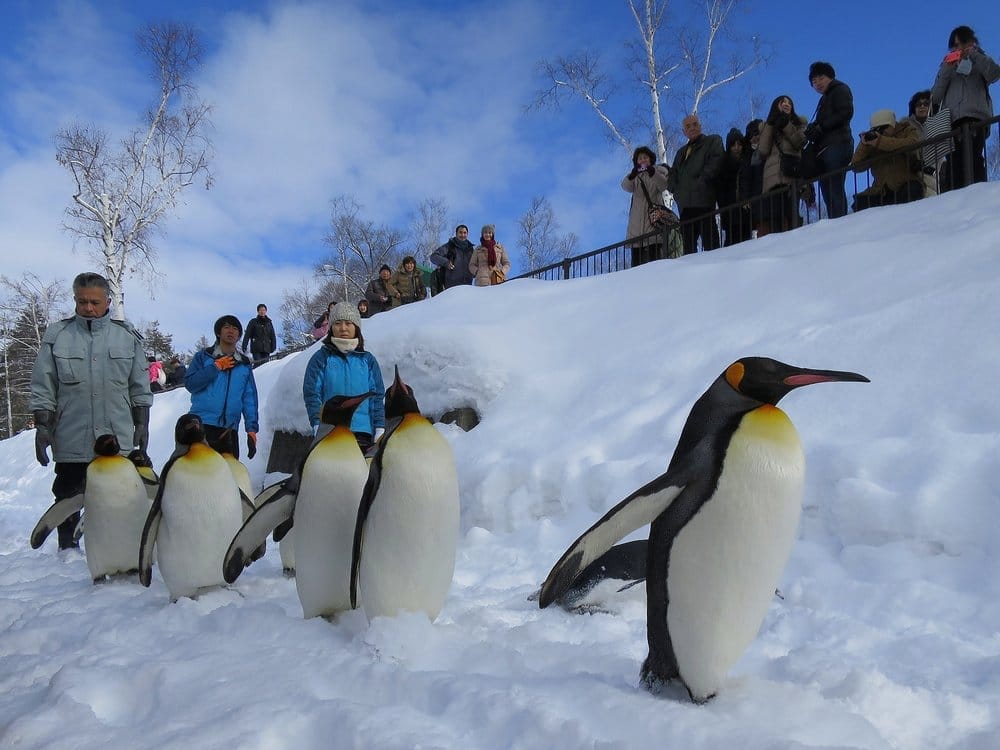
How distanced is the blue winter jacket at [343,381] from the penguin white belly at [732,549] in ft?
7.14

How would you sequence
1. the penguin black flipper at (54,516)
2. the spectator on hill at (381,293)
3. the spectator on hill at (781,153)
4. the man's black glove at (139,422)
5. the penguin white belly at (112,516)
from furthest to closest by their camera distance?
the spectator on hill at (381,293) → the spectator on hill at (781,153) → the man's black glove at (139,422) → the penguin black flipper at (54,516) → the penguin white belly at (112,516)

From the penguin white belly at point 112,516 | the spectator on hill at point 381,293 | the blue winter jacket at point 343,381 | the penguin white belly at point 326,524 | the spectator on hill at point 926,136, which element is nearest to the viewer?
the penguin white belly at point 326,524

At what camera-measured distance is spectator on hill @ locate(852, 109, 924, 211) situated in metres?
5.94

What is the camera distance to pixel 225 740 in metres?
1.36

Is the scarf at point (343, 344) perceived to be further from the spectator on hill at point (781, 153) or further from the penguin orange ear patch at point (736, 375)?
the spectator on hill at point (781, 153)

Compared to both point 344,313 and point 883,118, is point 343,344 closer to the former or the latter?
point 344,313

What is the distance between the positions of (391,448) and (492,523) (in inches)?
77.8

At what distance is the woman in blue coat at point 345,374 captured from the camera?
11.5 ft

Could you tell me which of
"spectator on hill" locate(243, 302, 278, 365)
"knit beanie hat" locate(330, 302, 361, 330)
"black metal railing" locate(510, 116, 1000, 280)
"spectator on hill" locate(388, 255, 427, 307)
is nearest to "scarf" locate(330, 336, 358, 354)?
"knit beanie hat" locate(330, 302, 361, 330)

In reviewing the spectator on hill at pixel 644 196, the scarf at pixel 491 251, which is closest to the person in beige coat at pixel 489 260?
the scarf at pixel 491 251

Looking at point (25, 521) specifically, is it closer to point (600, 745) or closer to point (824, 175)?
point (600, 745)

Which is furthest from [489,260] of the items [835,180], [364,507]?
[364,507]

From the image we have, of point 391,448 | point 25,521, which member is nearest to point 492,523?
point 391,448

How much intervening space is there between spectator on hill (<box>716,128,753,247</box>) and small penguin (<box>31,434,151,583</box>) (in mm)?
5611
